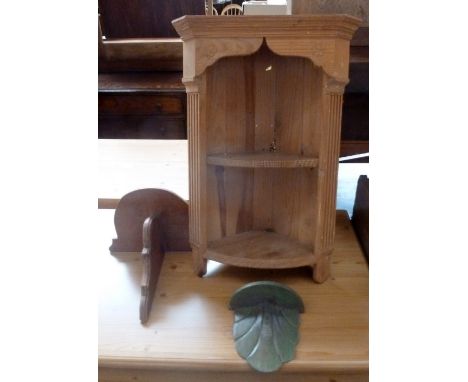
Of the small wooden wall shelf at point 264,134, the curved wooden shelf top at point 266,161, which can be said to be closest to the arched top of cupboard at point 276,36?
the small wooden wall shelf at point 264,134

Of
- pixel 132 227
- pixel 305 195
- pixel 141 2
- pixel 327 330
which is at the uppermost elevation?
pixel 141 2

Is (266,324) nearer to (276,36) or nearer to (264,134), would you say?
(264,134)

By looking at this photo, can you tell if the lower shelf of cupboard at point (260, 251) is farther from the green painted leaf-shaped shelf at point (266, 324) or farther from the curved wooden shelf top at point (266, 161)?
the curved wooden shelf top at point (266, 161)

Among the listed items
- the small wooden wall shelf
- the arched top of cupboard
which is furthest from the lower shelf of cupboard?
the arched top of cupboard

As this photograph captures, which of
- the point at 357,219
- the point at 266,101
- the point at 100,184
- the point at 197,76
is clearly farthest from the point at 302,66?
the point at 100,184

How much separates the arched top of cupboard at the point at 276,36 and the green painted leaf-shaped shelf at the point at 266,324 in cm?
48

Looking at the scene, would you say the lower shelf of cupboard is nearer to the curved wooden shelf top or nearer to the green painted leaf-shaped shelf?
the green painted leaf-shaped shelf

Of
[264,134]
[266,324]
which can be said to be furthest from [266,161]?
[266,324]

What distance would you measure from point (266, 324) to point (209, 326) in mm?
128

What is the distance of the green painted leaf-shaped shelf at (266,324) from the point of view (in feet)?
2.43

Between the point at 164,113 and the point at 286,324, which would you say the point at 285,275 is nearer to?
the point at 286,324

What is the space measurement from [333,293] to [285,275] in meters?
0.13

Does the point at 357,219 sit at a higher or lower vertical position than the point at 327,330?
higher

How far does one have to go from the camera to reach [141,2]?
1320mm
